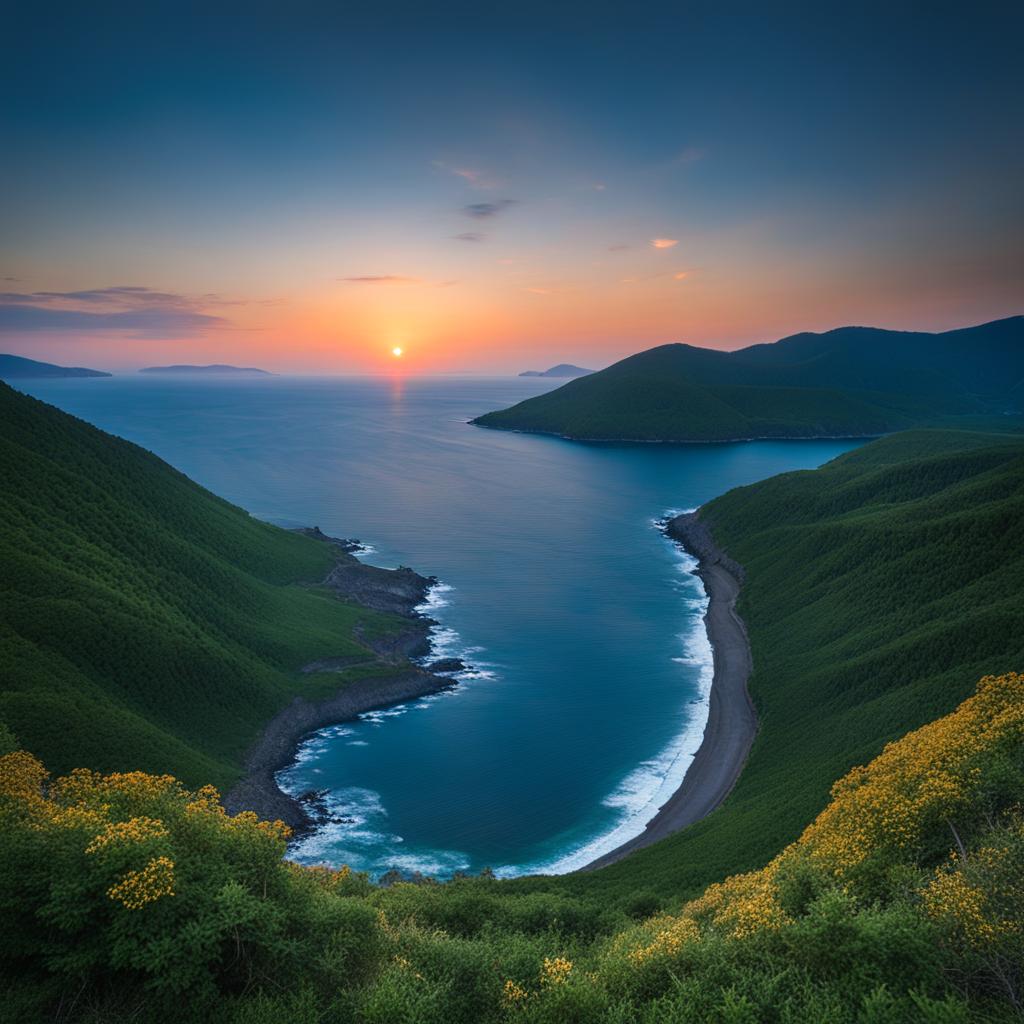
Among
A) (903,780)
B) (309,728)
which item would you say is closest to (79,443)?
(309,728)

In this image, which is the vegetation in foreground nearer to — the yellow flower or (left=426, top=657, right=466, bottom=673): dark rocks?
the yellow flower

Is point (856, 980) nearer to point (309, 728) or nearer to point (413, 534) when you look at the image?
point (309, 728)

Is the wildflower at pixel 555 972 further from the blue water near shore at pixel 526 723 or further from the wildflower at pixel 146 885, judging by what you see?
the blue water near shore at pixel 526 723

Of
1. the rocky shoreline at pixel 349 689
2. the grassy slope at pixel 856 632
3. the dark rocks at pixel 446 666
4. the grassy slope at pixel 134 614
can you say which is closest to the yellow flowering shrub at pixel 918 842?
the grassy slope at pixel 856 632

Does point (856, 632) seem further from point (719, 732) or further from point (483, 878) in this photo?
point (483, 878)

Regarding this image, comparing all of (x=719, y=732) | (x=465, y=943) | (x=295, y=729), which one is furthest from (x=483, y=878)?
(x=719, y=732)

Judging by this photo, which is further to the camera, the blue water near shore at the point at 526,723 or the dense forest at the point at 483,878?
the blue water near shore at the point at 526,723
